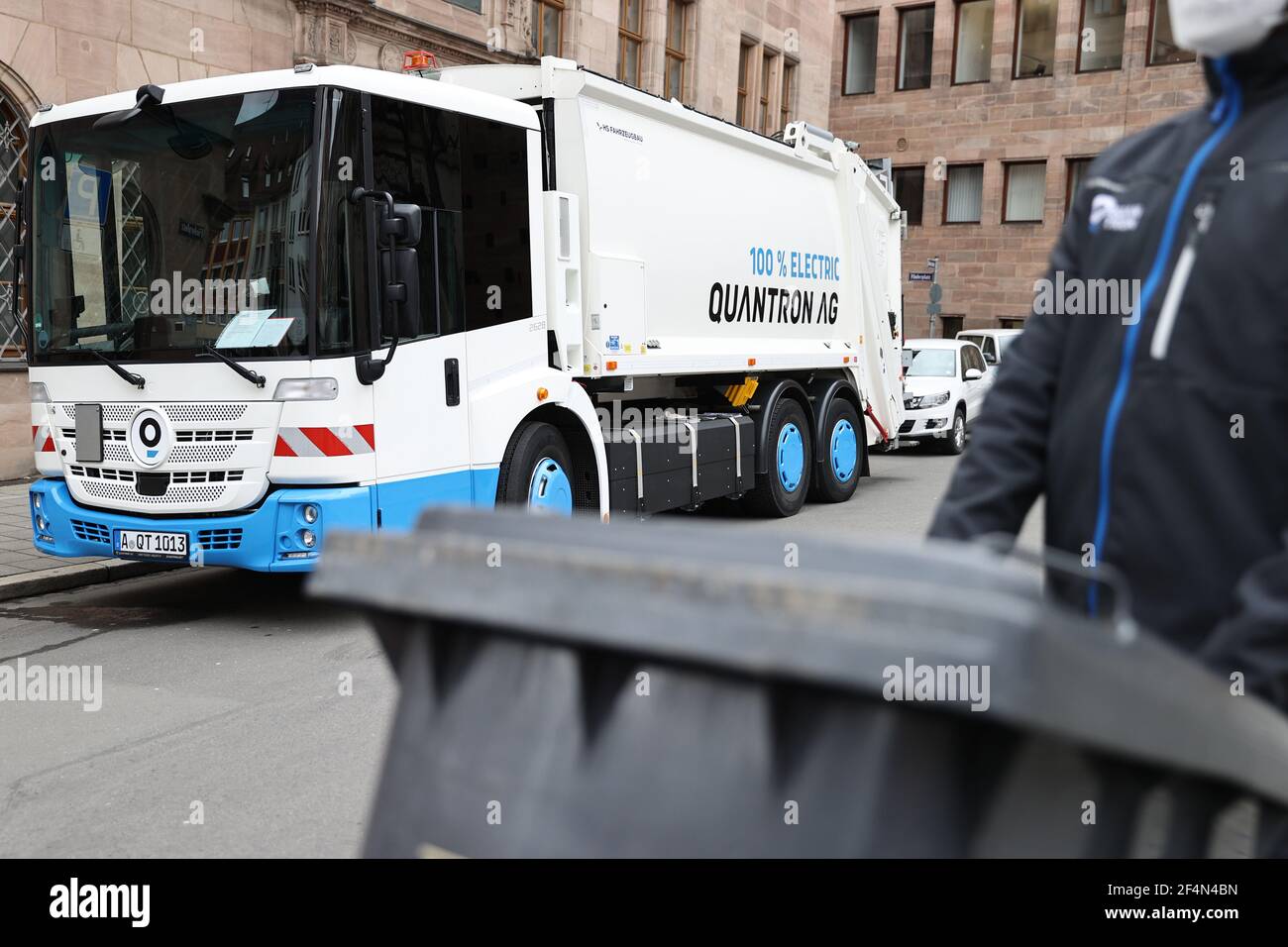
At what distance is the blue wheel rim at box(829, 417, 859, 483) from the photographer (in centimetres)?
1165

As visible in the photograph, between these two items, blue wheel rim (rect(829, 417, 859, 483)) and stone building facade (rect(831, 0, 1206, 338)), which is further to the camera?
stone building facade (rect(831, 0, 1206, 338))

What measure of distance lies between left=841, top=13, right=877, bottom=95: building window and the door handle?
29874mm

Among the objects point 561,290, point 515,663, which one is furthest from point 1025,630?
point 561,290

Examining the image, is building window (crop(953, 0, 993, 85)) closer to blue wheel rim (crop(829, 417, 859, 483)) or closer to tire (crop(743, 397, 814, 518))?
blue wheel rim (crop(829, 417, 859, 483))

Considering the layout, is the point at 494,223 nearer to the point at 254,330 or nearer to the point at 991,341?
the point at 254,330

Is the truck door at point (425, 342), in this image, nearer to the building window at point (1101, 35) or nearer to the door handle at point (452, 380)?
the door handle at point (452, 380)

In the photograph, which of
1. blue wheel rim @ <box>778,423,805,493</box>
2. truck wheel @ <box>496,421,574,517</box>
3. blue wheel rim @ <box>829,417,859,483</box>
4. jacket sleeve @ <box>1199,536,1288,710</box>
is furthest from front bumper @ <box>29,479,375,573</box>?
blue wheel rim @ <box>829,417,859,483</box>

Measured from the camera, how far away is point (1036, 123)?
3130cm

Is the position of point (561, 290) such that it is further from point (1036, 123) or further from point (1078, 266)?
point (1036, 123)

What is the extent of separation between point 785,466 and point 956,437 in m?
7.27

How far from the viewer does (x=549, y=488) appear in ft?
24.5

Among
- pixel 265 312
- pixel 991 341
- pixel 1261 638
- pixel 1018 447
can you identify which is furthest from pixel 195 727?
pixel 991 341

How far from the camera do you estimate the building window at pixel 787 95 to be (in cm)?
2525

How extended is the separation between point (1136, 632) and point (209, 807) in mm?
3488
